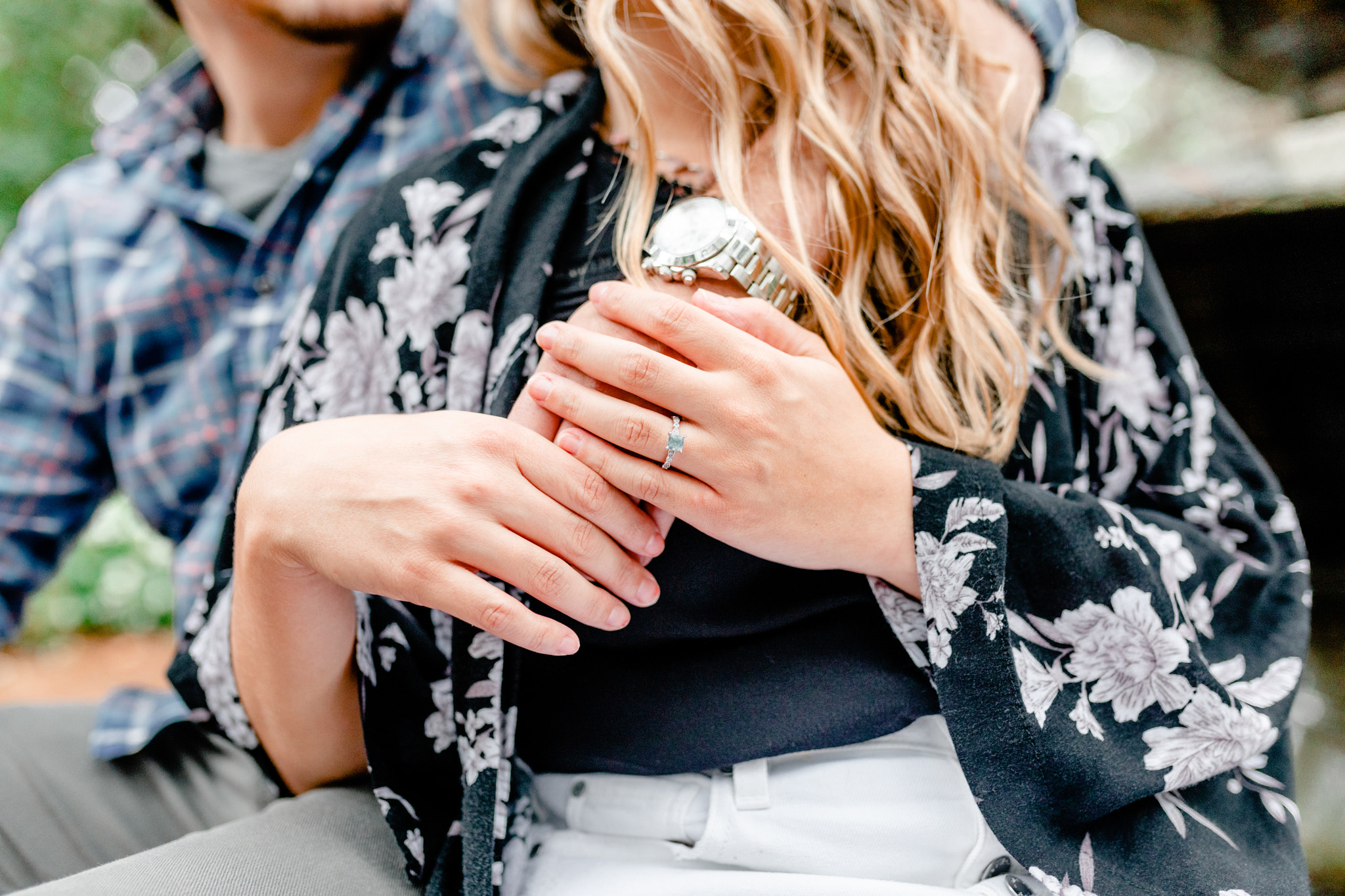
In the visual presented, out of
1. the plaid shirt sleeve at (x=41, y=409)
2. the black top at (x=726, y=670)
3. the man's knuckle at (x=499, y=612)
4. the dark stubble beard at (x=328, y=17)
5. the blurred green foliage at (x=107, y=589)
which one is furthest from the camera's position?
the blurred green foliage at (x=107, y=589)

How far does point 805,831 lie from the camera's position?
77 centimetres

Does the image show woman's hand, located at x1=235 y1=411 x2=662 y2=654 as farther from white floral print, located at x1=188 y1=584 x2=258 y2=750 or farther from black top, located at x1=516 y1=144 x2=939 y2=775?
white floral print, located at x1=188 y1=584 x2=258 y2=750

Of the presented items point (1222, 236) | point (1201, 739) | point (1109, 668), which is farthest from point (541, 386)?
point (1222, 236)

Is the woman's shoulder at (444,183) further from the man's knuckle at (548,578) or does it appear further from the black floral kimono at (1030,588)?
the man's knuckle at (548,578)

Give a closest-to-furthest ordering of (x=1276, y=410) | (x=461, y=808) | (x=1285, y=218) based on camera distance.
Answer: (x=461, y=808)
(x=1285, y=218)
(x=1276, y=410)

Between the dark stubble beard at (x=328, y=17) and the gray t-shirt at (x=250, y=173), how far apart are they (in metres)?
0.24

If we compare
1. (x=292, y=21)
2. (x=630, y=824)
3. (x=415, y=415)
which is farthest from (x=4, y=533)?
(x=630, y=824)

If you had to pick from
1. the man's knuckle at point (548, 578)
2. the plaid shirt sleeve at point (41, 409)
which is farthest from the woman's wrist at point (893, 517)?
the plaid shirt sleeve at point (41, 409)

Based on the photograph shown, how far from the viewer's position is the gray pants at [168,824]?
Answer: 773mm

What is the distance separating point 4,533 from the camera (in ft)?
4.57

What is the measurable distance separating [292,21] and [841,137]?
39.1 inches

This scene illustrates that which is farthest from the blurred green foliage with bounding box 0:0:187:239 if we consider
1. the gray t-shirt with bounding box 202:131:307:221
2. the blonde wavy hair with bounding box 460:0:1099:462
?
the blonde wavy hair with bounding box 460:0:1099:462

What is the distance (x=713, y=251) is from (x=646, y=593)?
327 millimetres

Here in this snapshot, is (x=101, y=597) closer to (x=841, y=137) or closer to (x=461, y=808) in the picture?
(x=461, y=808)
